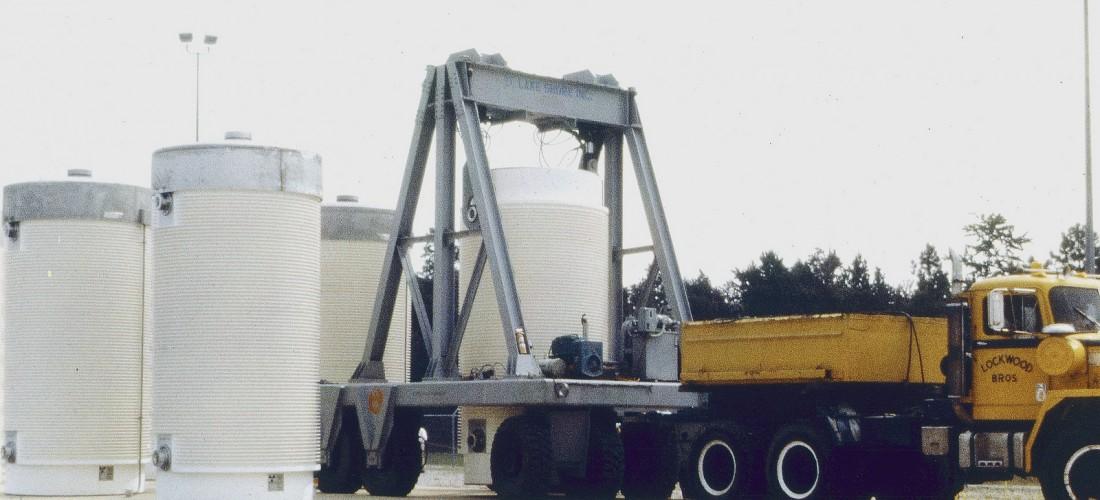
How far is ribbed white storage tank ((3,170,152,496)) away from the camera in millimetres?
29016

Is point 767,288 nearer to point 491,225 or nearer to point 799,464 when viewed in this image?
point 491,225

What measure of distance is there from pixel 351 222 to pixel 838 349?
14947 mm

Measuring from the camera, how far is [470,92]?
29781mm

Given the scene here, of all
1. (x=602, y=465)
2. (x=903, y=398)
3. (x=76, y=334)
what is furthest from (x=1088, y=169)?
(x=76, y=334)

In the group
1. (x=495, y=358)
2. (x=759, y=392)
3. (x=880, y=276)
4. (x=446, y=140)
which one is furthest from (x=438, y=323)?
(x=880, y=276)

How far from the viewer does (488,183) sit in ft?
95.1

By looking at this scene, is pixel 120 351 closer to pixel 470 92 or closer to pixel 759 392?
pixel 470 92

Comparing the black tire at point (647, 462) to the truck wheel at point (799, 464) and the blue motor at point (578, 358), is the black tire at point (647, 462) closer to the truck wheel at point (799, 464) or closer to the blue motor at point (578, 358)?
the blue motor at point (578, 358)

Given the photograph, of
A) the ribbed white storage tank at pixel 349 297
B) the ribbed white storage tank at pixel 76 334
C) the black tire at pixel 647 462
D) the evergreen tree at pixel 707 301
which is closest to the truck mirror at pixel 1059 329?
the black tire at pixel 647 462

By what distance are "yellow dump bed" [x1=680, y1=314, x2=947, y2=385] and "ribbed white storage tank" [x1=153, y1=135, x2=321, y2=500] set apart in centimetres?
661

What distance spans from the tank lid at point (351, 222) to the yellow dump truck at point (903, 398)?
11940mm

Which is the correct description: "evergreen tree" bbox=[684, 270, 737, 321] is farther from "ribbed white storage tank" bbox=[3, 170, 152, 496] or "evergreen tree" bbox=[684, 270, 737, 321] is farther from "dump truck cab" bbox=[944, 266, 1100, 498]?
"dump truck cab" bbox=[944, 266, 1100, 498]

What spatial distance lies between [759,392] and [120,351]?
39.8 feet

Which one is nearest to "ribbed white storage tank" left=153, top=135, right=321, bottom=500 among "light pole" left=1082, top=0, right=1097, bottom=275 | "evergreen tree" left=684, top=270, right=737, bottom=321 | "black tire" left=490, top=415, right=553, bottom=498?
"black tire" left=490, top=415, right=553, bottom=498
